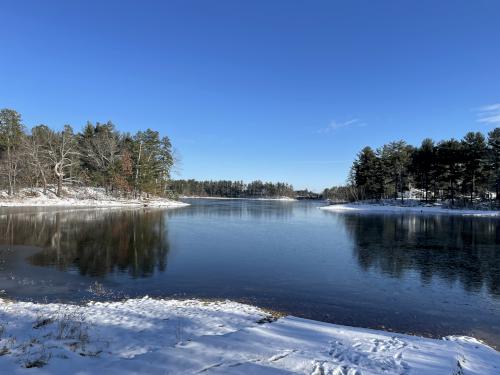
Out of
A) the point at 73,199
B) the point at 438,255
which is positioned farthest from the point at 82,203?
the point at 438,255

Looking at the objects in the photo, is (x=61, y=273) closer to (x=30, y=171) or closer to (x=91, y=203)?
(x=91, y=203)

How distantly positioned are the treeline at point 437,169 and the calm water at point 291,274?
143ft

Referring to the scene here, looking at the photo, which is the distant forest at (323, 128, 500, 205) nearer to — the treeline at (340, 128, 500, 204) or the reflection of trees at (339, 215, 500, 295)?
the treeline at (340, 128, 500, 204)

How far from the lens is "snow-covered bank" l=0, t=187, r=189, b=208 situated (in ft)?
192

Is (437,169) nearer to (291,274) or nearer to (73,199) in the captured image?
(291,274)

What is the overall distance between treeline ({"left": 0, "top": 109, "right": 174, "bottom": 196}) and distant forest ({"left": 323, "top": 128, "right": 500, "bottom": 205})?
5206cm

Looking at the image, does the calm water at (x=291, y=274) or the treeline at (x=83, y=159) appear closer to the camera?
the calm water at (x=291, y=274)

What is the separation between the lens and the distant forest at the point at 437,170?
6245 centimetres

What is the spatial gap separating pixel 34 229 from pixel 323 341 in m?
28.6

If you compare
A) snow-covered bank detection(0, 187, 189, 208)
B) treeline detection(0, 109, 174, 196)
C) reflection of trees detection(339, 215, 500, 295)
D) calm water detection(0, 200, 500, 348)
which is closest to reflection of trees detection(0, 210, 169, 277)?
calm water detection(0, 200, 500, 348)

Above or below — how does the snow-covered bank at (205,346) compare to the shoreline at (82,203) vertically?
below

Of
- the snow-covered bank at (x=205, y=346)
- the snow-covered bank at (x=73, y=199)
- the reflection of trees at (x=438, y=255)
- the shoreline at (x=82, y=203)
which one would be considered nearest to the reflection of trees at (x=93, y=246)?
the snow-covered bank at (x=205, y=346)

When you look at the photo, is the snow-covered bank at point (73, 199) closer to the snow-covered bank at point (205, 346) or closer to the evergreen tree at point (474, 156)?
the snow-covered bank at point (205, 346)

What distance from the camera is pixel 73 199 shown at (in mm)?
65875
